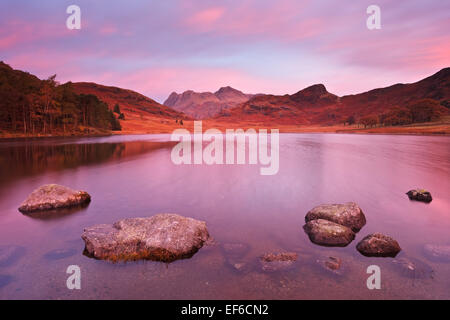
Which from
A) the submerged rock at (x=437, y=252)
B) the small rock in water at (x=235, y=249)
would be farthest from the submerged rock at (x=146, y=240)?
the submerged rock at (x=437, y=252)

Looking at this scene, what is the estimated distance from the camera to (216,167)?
28281mm

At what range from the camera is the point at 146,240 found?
8398 mm

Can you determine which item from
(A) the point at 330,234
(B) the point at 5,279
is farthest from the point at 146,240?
(A) the point at 330,234

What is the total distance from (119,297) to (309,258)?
594 centimetres

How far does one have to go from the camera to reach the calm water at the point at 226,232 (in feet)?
22.0

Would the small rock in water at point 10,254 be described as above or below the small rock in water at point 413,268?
above

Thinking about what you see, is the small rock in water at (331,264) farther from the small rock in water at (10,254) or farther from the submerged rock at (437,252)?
the small rock in water at (10,254)

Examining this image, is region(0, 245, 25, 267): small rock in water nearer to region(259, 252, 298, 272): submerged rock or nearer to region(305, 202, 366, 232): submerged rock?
region(259, 252, 298, 272): submerged rock

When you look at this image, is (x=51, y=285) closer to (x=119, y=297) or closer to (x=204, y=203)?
(x=119, y=297)

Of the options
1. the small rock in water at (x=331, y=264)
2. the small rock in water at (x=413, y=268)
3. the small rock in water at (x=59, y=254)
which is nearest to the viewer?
the small rock in water at (x=413, y=268)

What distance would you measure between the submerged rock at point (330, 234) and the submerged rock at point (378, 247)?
63cm

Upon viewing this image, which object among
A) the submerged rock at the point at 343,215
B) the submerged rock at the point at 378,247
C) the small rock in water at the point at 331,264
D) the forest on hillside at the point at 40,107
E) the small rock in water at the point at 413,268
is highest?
the forest on hillside at the point at 40,107

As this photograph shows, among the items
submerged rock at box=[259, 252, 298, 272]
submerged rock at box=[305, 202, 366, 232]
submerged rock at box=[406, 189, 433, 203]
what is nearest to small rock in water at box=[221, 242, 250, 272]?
submerged rock at box=[259, 252, 298, 272]
